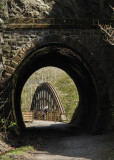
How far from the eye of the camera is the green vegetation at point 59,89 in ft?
116

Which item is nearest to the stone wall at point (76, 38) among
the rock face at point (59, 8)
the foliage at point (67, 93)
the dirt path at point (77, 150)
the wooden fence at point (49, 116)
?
the rock face at point (59, 8)

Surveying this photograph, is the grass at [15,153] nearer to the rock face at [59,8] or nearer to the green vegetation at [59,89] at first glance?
the rock face at [59,8]

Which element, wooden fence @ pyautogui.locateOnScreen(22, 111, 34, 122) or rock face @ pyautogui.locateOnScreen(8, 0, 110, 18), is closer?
rock face @ pyautogui.locateOnScreen(8, 0, 110, 18)

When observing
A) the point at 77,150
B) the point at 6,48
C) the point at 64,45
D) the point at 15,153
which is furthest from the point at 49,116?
the point at 15,153

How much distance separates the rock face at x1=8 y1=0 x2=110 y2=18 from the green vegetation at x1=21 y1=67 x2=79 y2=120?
14.7 m

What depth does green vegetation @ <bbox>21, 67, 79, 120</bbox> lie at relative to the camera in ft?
116

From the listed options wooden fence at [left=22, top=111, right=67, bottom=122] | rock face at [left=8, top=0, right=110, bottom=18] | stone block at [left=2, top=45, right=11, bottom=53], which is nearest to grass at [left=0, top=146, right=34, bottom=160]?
stone block at [left=2, top=45, right=11, bottom=53]

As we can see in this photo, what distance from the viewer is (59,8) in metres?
12.8

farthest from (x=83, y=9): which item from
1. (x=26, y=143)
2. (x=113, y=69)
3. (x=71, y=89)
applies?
(x=71, y=89)

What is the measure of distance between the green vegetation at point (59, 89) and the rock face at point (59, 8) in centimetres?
1474

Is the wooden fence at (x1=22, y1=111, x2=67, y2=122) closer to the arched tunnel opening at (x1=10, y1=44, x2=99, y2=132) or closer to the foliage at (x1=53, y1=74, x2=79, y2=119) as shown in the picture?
the foliage at (x1=53, y1=74, x2=79, y2=119)

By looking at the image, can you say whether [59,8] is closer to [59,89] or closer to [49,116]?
[49,116]

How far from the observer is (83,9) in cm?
1280

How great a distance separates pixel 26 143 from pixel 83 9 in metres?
6.33
